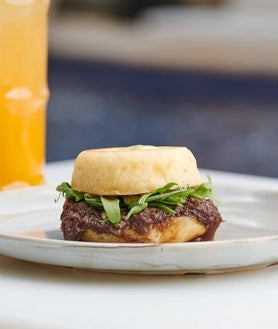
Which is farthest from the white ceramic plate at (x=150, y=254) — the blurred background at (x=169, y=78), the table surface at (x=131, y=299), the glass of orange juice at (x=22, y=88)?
the blurred background at (x=169, y=78)

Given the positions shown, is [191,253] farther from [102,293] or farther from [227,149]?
[227,149]

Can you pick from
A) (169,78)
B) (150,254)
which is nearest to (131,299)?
(150,254)

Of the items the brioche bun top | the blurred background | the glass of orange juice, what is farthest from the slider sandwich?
the blurred background

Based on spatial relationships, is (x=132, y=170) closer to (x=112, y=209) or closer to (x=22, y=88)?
(x=112, y=209)

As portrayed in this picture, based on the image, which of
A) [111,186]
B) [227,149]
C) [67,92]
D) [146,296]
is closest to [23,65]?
[111,186]

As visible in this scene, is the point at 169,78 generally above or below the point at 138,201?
below

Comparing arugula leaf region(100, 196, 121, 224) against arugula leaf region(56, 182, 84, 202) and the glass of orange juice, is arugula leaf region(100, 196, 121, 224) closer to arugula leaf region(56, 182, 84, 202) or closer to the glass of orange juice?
arugula leaf region(56, 182, 84, 202)
